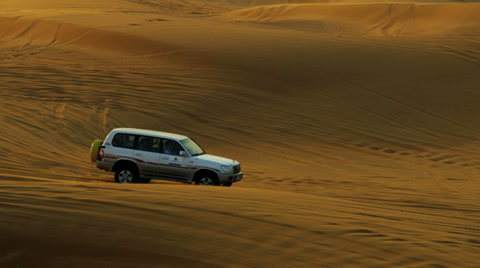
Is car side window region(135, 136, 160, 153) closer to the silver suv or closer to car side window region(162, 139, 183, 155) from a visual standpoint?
the silver suv

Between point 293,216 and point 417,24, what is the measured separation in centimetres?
3488

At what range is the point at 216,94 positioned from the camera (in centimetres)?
2059

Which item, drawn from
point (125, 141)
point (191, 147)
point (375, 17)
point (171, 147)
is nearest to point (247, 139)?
Answer: point (191, 147)

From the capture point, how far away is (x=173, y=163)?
1227 cm

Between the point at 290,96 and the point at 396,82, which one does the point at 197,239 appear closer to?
the point at 290,96

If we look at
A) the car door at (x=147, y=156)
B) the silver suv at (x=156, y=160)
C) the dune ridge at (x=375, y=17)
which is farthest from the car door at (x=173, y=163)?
the dune ridge at (x=375, y=17)

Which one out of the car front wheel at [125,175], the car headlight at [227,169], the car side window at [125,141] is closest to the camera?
the car headlight at [227,169]

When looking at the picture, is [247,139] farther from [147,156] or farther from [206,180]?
[147,156]

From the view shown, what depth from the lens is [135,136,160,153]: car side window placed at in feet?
40.6

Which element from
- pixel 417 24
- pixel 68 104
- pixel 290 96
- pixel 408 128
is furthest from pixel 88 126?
pixel 417 24

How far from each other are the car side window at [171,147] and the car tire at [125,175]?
0.75m

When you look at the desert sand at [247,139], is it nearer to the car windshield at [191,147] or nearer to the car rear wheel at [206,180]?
the car rear wheel at [206,180]

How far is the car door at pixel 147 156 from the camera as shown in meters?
12.3

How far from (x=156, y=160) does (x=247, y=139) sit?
525cm
